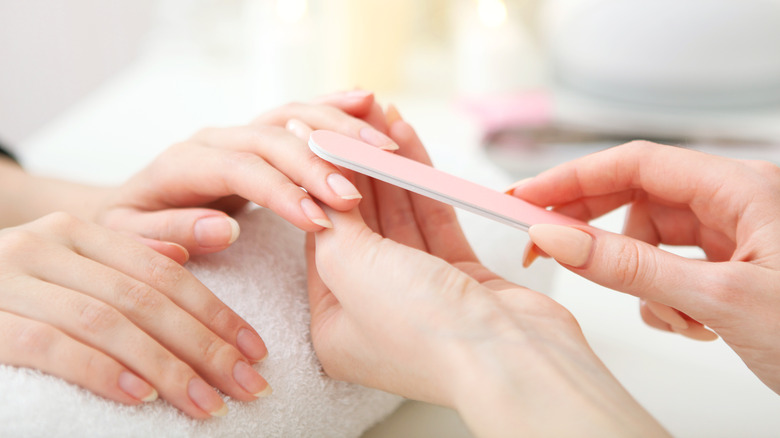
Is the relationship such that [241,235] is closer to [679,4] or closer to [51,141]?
[51,141]

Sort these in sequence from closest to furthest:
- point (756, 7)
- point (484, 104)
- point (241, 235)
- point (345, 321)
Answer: point (345, 321)
point (241, 235)
point (756, 7)
point (484, 104)

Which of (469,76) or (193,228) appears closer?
(193,228)

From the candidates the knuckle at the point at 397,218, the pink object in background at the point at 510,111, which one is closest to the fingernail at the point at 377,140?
the knuckle at the point at 397,218

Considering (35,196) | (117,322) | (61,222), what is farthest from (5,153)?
(117,322)

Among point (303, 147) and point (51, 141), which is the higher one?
point (303, 147)

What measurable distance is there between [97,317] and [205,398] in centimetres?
8

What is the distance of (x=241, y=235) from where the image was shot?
576 millimetres

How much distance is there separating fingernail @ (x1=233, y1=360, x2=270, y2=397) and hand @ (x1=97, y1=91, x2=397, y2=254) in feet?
0.34

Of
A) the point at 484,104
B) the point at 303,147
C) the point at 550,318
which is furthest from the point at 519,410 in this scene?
the point at 484,104

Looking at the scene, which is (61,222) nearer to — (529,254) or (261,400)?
(261,400)

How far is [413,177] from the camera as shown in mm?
465

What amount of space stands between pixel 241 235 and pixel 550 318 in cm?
28

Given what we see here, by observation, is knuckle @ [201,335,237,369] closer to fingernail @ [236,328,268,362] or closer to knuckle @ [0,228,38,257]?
fingernail @ [236,328,268,362]

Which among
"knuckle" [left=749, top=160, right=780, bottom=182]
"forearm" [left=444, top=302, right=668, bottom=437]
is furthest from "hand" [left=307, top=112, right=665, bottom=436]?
"knuckle" [left=749, top=160, right=780, bottom=182]
